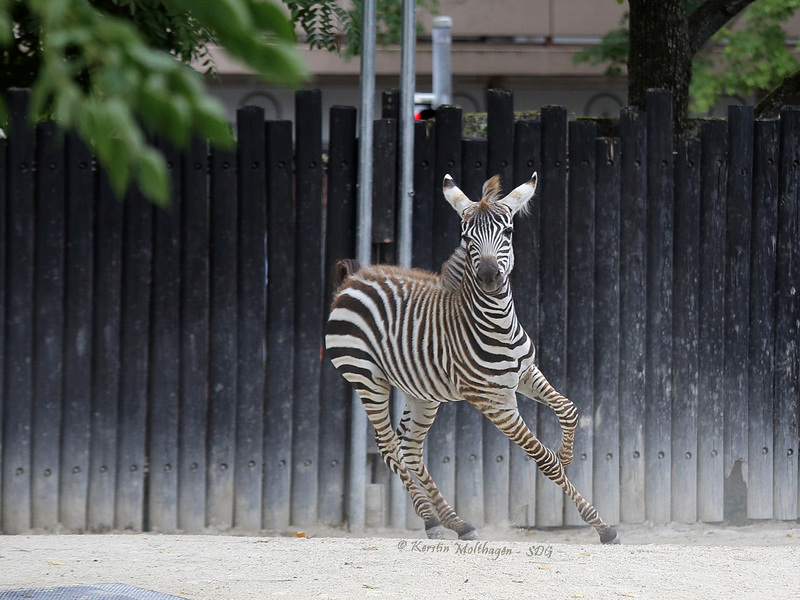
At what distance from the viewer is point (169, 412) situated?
19.3 ft

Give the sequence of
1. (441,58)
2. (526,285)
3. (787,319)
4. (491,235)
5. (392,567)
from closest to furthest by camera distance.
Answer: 1. (392,567)
2. (491,235)
3. (526,285)
4. (787,319)
5. (441,58)

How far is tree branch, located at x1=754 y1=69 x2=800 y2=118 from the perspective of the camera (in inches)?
293

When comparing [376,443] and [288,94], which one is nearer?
[376,443]

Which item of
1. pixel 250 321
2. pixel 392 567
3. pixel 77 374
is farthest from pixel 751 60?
pixel 392 567

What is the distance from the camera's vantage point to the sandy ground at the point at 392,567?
14.5 ft

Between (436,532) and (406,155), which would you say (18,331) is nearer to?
(406,155)

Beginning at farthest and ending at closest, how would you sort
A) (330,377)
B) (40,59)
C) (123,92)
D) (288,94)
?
(288,94)
(40,59)
(330,377)
(123,92)

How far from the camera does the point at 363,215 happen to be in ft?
19.2

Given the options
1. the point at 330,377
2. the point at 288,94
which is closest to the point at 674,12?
the point at 330,377

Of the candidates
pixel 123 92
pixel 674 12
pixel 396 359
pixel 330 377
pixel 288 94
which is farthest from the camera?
pixel 288 94

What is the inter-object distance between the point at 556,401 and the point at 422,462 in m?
0.89

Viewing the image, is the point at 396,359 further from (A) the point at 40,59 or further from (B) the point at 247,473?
(A) the point at 40,59

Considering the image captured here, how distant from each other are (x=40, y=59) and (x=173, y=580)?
3.93 m

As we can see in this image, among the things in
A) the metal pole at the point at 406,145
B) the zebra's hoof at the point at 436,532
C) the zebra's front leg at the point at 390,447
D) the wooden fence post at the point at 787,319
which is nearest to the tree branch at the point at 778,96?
the wooden fence post at the point at 787,319
